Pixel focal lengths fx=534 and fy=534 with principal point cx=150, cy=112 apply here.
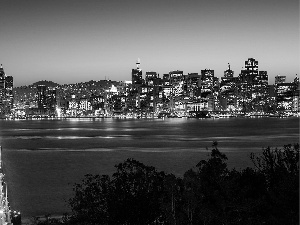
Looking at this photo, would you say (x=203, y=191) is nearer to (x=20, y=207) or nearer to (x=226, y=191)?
(x=226, y=191)

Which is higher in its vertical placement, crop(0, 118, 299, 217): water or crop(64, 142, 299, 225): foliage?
crop(64, 142, 299, 225): foliage

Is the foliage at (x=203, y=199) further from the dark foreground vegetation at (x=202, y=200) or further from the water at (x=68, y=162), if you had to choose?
the water at (x=68, y=162)

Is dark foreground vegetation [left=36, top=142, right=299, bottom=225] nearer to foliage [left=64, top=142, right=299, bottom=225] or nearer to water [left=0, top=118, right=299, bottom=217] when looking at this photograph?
foliage [left=64, top=142, right=299, bottom=225]

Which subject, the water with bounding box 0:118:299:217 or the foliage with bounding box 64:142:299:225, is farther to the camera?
the water with bounding box 0:118:299:217

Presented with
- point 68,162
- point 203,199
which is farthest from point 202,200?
point 68,162

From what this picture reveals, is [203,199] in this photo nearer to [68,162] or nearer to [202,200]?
[202,200]

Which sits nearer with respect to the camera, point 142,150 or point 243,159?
point 243,159

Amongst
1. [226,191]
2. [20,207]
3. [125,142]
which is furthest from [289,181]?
[125,142]

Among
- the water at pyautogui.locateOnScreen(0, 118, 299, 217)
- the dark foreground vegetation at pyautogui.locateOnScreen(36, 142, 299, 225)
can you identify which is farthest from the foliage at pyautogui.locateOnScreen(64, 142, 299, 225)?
the water at pyautogui.locateOnScreen(0, 118, 299, 217)

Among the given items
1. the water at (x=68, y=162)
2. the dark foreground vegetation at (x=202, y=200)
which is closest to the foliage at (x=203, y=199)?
the dark foreground vegetation at (x=202, y=200)
